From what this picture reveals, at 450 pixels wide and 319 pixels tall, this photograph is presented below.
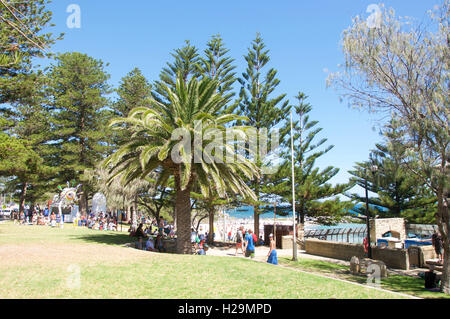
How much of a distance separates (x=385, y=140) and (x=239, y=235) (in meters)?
8.30

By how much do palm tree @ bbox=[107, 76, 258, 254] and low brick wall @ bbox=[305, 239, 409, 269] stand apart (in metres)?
6.43

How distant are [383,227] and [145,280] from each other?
1754 cm

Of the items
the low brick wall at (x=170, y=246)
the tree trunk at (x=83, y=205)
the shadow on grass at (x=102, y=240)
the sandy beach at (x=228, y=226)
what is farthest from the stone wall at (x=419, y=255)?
the tree trunk at (x=83, y=205)

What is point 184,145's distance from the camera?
43.3 ft

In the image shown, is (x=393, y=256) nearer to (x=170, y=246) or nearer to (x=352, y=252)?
(x=352, y=252)

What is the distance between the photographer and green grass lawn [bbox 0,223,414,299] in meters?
6.16

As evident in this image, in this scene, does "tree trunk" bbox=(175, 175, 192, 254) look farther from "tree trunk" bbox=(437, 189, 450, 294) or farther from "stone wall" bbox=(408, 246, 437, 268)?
"stone wall" bbox=(408, 246, 437, 268)

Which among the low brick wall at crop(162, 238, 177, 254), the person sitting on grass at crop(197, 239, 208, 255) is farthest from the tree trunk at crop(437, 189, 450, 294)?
the low brick wall at crop(162, 238, 177, 254)

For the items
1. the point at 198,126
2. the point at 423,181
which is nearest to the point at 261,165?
the point at 198,126

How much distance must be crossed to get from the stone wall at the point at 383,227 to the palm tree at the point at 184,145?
388 inches

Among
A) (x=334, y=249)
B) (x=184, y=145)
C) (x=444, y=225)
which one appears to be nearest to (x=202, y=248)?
(x=184, y=145)

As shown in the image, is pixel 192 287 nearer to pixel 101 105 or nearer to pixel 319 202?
pixel 319 202

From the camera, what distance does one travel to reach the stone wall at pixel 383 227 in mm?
19812
